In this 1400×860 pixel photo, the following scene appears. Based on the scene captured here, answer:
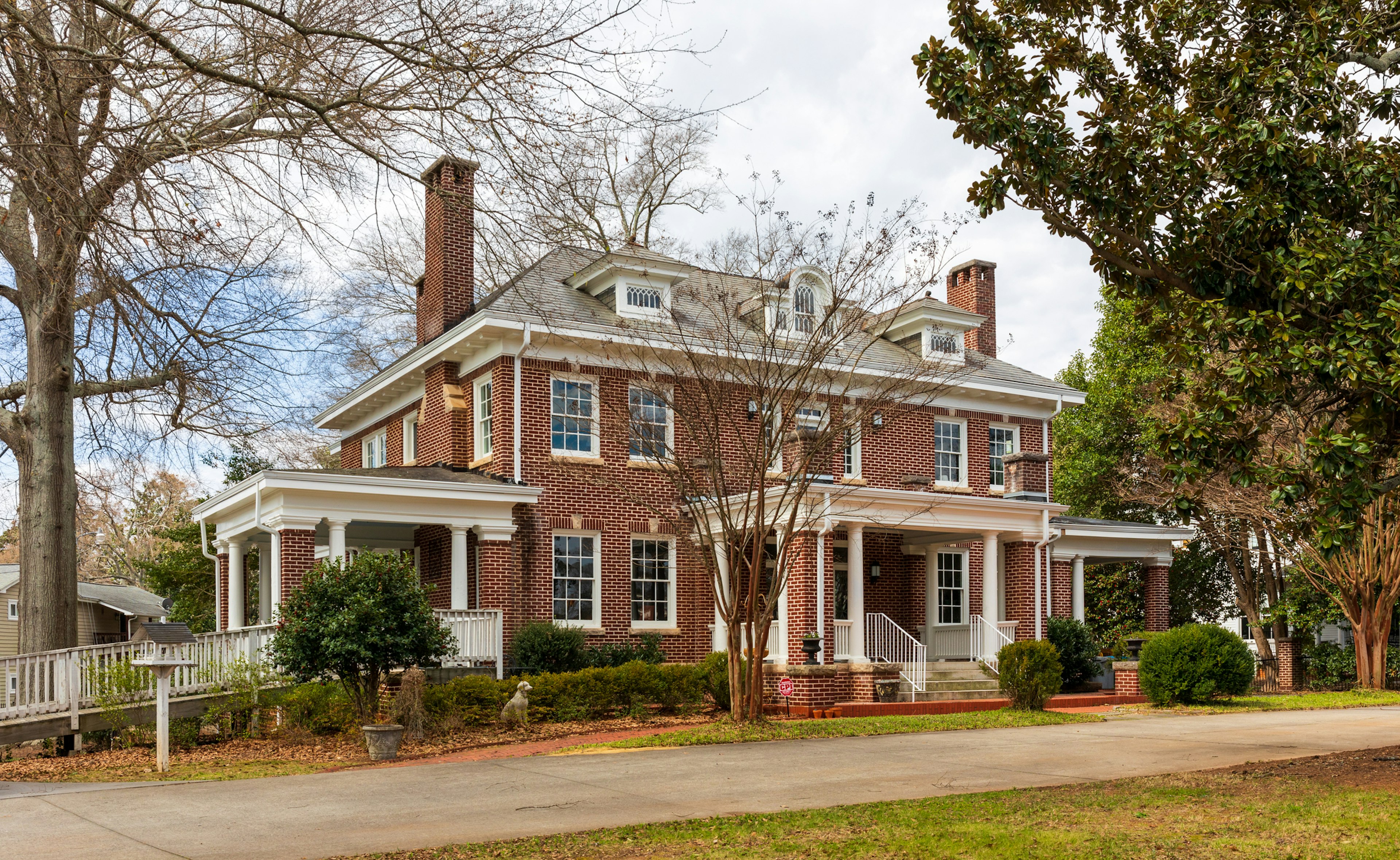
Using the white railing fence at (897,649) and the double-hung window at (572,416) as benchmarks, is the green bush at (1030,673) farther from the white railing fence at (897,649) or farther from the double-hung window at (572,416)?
the double-hung window at (572,416)

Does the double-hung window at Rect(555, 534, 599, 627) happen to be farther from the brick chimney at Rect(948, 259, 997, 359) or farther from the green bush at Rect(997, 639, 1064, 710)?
the brick chimney at Rect(948, 259, 997, 359)

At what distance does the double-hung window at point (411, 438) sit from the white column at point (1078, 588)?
14777 mm

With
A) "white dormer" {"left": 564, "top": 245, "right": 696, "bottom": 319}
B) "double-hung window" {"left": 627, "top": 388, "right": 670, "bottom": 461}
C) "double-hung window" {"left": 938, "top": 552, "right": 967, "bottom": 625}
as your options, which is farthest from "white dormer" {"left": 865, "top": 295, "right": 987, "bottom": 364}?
"double-hung window" {"left": 627, "top": 388, "right": 670, "bottom": 461}

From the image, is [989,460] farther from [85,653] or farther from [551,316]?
[85,653]

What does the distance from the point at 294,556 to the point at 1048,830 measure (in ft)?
46.0

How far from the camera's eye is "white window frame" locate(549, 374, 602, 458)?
22047mm

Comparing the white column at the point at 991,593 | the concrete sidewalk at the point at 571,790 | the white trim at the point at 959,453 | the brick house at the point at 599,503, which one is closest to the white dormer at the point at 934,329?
the brick house at the point at 599,503

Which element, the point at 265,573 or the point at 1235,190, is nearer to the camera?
the point at 1235,190

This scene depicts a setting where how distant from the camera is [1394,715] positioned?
62.5ft

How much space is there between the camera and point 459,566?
20719 mm

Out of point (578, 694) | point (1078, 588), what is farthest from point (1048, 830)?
point (1078, 588)

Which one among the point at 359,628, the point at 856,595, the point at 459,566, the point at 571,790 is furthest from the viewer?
the point at 856,595

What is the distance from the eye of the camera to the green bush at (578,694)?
16.8m

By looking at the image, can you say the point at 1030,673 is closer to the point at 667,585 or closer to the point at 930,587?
the point at 930,587
